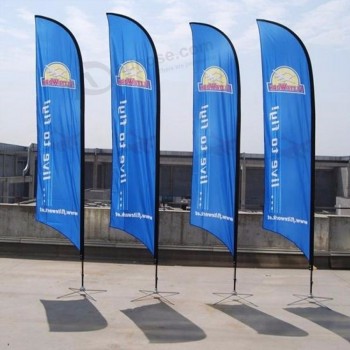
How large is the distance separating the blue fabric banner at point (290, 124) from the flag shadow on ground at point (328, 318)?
1096mm

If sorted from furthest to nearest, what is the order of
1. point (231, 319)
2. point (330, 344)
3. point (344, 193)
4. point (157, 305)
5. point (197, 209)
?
1. point (344, 193)
2. point (197, 209)
3. point (157, 305)
4. point (231, 319)
5. point (330, 344)

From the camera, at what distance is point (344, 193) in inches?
1510

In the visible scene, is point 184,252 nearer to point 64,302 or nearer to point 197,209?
point 197,209

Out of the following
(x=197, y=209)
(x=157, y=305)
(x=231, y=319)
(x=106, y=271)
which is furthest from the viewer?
(x=106, y=271)

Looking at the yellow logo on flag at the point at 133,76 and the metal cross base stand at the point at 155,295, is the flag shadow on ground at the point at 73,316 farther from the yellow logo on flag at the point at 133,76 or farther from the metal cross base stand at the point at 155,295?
the yellow logo on flag at the point at 133,76

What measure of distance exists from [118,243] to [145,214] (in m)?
4.08

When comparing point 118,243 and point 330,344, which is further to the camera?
Answer: point 118,243

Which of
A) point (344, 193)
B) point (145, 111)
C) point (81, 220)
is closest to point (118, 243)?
point (81, 220)

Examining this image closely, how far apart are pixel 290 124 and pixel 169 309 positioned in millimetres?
4450

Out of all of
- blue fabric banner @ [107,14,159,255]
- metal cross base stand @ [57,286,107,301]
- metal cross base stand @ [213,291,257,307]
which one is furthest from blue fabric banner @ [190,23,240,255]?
metal cross base stand @ [57,286,107,301]

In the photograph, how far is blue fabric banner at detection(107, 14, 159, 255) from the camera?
986 cm

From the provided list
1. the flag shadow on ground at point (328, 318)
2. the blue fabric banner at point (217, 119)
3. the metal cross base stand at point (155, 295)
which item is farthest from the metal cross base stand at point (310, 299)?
the metal cross base stand at point (155, 295)

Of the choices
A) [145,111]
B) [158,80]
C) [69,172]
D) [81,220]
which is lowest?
[81,220]

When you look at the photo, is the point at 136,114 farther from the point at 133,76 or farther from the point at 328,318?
the point at 328,318
